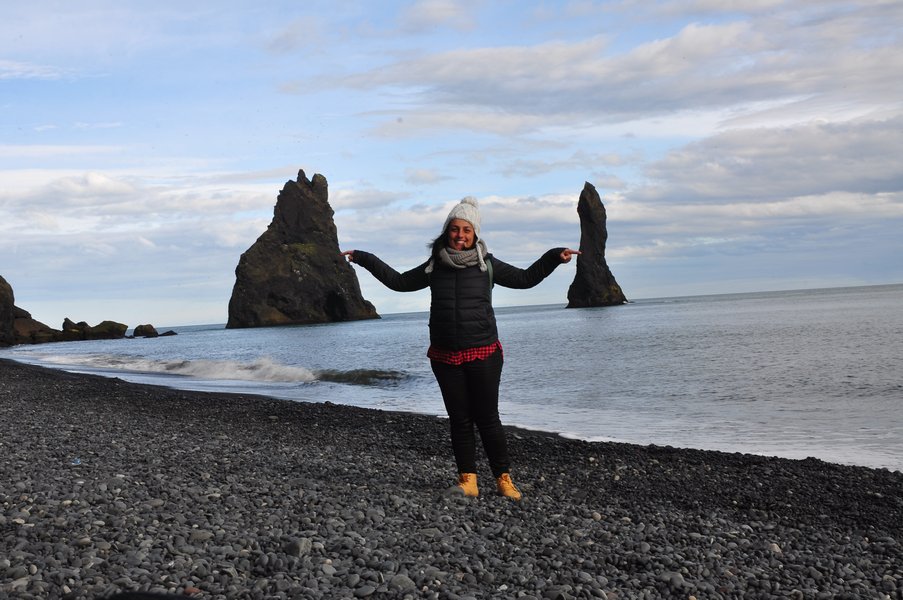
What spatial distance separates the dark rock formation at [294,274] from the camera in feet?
422

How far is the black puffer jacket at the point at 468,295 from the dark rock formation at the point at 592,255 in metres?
123

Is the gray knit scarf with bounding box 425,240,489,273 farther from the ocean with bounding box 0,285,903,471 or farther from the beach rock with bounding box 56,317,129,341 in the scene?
the beach rock with bounding box 56,317,129,341

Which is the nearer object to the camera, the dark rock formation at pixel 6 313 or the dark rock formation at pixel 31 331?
the dark rock formation at pixel 6 313

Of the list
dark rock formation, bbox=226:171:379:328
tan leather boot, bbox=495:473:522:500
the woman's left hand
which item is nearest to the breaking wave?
tan leather boot, bbox=495:473:522:500

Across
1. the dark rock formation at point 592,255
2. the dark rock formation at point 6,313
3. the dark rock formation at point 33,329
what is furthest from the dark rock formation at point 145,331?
the dark rock formation at point 592,255

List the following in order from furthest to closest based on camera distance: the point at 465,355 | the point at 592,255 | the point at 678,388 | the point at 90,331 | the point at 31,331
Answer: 1. the point at 592,255
2. the point at 90,331
3. the point at 31,331
4. the point at 678,388
5. the point at 465,355

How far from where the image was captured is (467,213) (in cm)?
717

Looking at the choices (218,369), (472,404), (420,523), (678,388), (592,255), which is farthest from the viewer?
(592,255)

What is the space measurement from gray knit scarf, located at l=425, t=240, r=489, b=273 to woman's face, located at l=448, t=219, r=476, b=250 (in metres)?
0.05

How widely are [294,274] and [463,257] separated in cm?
12534

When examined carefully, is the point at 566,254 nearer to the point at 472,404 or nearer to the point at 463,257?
the point at 463,257

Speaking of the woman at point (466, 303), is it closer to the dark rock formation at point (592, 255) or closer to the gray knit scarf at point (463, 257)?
the gray knit scarf at point (463, 257)

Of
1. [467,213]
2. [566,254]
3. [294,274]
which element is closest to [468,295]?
[467,213]

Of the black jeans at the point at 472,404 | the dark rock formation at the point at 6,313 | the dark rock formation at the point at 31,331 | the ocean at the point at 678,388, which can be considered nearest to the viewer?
the black jeans at the point at 472,404
